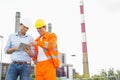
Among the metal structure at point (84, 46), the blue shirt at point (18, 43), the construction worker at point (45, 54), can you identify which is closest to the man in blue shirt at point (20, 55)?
the blue shirt at point (18, 43)

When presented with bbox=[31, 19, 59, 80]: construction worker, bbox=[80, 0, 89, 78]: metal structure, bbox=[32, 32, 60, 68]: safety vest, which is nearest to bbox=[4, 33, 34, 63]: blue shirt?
bbox=[31, 19, 59, 80]: construction worker

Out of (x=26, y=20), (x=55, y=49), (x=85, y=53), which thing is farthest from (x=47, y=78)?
(x=85, y=53)

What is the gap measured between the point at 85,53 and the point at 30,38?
37.3 metres

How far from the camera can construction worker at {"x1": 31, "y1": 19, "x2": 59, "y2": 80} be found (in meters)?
4.73

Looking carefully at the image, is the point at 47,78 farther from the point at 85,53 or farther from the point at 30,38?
the point at 85,53

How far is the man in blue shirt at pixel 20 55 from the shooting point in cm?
481

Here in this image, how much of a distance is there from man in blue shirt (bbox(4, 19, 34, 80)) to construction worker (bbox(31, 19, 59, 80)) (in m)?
0.14

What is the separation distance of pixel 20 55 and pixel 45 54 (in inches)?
15.1

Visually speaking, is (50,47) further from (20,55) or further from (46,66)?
(20,55)

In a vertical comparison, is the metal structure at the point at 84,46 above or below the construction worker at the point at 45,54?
above

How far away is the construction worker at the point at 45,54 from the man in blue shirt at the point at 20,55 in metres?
0.14

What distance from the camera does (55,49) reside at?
4.81 m

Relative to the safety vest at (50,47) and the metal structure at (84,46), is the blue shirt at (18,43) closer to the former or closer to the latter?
the safety vest at (50,47)

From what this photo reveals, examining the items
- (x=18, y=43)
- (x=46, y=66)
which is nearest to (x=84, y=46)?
(x=18, y=43)
